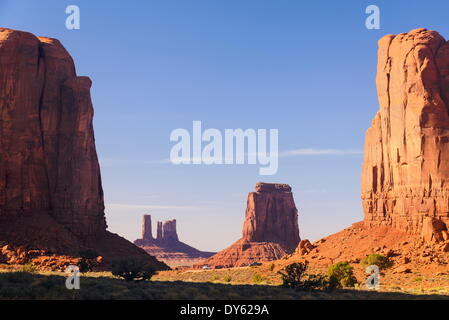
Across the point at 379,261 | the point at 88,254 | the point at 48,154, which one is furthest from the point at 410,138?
the point at 48,154

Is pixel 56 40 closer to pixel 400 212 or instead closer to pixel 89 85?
pixel 89 85

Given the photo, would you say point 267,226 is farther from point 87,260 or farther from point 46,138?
point 87,260

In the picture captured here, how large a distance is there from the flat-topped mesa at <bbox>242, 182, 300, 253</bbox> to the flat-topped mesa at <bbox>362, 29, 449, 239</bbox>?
2972 inches

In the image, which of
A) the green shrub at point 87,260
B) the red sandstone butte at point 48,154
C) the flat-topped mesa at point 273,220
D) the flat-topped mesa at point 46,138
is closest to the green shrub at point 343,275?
the green shrub at point 87,260

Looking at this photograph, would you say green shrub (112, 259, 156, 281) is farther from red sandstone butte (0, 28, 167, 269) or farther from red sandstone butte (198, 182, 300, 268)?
red sandstone butte (198, 182, 300, 268)

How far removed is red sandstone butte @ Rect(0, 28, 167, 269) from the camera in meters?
66.1

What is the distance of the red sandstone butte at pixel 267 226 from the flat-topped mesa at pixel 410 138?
228 ft

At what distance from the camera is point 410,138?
66688 millimetres

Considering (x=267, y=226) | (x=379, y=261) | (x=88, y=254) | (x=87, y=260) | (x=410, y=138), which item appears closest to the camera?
(x=379, y=261)

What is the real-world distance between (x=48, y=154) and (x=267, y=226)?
87.7 meters

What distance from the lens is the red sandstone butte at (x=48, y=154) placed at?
6606 centimetres

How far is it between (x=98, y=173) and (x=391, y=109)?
36.8 meters
